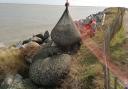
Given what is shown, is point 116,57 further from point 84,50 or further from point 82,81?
point 84,50

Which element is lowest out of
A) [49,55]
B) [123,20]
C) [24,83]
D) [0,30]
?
[0,30]

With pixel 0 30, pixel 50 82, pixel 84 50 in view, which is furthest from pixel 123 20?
pixel 0 30

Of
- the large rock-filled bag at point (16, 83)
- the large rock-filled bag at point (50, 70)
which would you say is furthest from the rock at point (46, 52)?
the large rock-filled bag at point (16, 83)

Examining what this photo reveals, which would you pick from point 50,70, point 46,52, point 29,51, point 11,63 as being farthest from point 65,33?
point 11,63

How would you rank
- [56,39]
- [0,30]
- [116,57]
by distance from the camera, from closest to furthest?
1. [116,57]
2. [56,39]
3. [0,30]

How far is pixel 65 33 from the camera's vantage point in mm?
9867

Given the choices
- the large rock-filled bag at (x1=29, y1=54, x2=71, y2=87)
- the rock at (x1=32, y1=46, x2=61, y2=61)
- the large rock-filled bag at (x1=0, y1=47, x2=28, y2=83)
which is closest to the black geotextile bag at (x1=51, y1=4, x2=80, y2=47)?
the rock at (x1=32, y1=46, x2=61, y2=61)

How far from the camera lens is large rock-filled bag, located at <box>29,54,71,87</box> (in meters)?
8.84

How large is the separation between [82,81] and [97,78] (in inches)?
18.1

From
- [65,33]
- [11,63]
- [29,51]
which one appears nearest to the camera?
[65,33]

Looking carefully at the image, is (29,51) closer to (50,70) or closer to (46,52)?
(46,52)

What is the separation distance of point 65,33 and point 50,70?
4.47 feet

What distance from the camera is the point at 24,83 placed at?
9.33 m

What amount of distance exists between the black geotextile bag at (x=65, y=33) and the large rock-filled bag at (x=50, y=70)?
68cm
